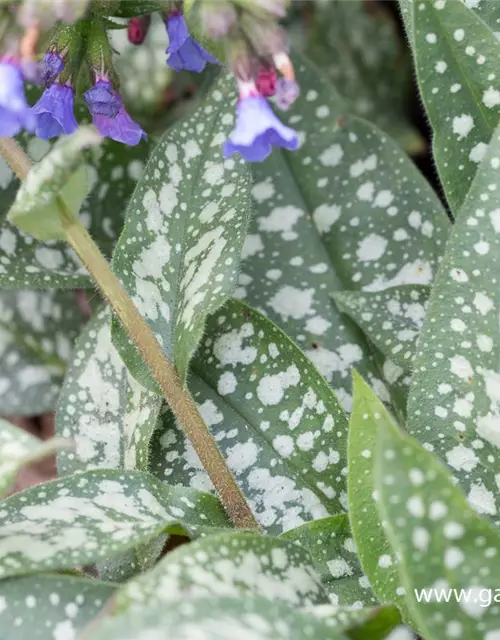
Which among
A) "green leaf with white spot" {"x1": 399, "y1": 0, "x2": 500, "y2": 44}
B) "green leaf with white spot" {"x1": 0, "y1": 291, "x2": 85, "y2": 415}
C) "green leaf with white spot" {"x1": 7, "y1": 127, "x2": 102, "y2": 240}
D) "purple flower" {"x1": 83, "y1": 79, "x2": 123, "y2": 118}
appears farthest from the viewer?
"green leaf with white spot" {"x1": 0, "y1": 291, "x2": 85, "y2": 415}

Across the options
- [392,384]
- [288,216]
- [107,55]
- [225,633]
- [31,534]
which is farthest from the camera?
[288,216]

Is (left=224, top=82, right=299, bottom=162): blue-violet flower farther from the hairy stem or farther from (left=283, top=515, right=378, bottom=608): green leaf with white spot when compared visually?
(left=283, top=515, right=378, bottom=608): green leaf with white spot

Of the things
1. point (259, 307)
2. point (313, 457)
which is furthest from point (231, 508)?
point (259, 307)

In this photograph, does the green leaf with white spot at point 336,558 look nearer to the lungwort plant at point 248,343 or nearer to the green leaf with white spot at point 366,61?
the lungwort plant at point 248,343

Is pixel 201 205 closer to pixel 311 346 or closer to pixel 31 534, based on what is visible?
pixel 311 346

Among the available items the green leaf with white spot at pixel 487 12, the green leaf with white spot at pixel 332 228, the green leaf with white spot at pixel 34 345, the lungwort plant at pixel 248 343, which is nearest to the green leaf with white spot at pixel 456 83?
the lungwort plant at pixel 248 343

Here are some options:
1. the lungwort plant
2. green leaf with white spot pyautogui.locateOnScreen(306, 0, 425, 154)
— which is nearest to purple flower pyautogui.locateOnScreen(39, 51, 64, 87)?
the lungwort plant

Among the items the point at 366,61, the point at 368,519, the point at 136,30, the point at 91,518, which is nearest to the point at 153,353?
the point at 91,518
